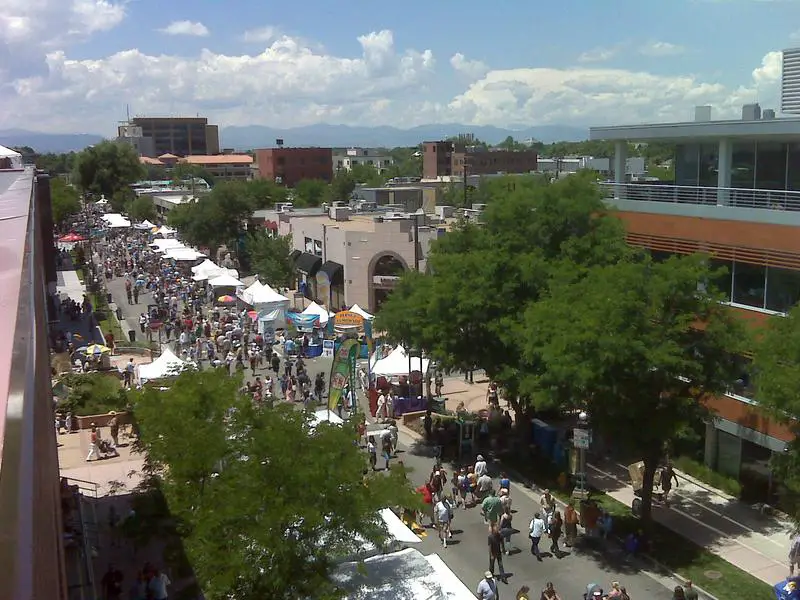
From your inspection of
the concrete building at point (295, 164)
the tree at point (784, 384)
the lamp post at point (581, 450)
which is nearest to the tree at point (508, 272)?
the lamp post at point (581, 450)

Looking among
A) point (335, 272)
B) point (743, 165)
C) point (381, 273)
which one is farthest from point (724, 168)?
point (335, 272)

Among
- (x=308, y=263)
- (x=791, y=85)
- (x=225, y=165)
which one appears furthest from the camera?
(x=225, y=165)

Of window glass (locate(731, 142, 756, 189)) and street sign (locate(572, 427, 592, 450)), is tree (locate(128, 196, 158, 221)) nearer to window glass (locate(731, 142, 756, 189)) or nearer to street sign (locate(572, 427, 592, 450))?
window glass (locate(731, 142, 756, 189))

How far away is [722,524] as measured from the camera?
18766 mm

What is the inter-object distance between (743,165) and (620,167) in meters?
5.07

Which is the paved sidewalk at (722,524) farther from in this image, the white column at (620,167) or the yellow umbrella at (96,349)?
the yellow umbrella at (96,349)

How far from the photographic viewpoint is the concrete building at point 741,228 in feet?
62.6

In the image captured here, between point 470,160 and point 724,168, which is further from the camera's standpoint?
point 470,160

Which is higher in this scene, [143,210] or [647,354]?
[143,210]

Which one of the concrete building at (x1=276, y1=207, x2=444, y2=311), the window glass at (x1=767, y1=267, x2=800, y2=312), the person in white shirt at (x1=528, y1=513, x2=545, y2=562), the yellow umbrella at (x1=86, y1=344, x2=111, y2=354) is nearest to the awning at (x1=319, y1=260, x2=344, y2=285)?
the concrete building at (x1=276, y1=207, x2=444, y2=311)

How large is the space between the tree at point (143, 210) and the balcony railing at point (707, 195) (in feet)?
237

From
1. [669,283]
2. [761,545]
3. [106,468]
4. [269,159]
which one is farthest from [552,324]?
[269,159]

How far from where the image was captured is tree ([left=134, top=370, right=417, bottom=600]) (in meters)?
10.9

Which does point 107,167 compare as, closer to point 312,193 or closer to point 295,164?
point 312,193
